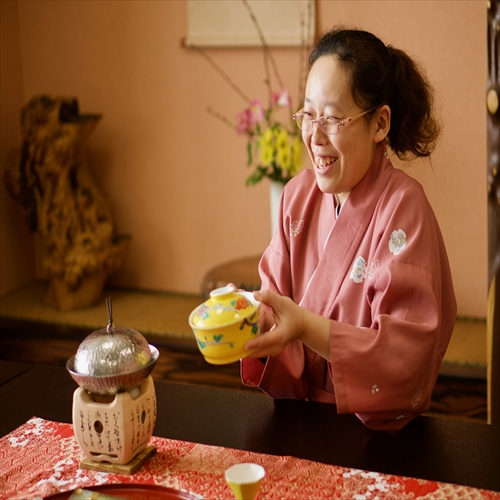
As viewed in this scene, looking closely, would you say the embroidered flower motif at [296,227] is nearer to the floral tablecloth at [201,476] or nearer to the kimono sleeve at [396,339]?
the kimono sleeve at [396,339]

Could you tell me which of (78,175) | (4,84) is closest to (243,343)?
(78,175)

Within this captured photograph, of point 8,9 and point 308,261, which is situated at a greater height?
point 8,9

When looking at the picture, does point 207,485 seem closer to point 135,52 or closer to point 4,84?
point 135,52

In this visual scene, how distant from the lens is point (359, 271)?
4.89 feet

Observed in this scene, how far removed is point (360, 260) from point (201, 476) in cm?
56

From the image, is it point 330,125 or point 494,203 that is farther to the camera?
point 494,203

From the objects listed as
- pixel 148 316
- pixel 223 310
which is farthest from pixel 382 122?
pixel 148 316

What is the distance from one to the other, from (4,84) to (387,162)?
2.52 meters

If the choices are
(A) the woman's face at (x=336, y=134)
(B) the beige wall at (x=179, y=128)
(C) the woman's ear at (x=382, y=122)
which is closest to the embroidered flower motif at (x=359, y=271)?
(A) the woman's face at (x=336, y=134)

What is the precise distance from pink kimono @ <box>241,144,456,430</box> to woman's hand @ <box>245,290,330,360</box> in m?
0.03

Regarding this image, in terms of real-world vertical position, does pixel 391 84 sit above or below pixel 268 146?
above

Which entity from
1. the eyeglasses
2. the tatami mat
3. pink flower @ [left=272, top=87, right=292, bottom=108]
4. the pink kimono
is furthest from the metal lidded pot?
pink flower @ [left=272, top=87, right=292, bottom=108]

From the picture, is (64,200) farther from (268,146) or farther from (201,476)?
(201,476)

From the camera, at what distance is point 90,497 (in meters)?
1.08
